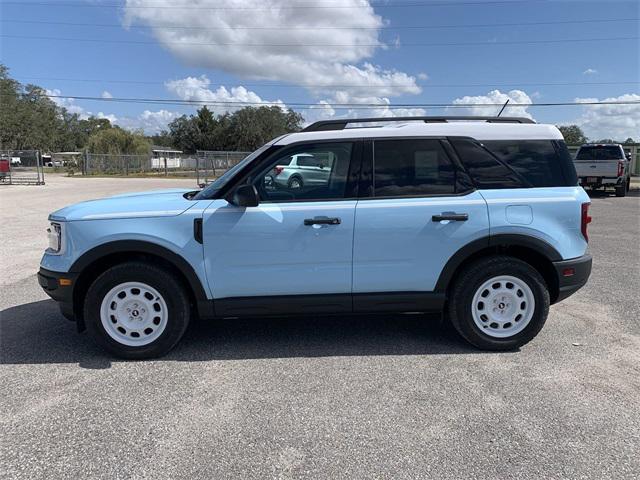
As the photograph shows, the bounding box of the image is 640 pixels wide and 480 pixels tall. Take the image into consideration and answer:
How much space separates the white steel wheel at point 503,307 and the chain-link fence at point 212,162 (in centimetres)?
2383

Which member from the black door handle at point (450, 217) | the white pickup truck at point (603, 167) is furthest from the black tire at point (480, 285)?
the white pickup truck at point (603, 167)

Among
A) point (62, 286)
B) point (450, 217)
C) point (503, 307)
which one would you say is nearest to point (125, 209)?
point (62, 286)

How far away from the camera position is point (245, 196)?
378 cm

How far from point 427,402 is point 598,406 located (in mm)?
1124

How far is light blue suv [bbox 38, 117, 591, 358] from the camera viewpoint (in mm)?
3865

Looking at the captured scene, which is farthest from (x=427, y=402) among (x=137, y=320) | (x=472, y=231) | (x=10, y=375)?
(x=10, y=375)

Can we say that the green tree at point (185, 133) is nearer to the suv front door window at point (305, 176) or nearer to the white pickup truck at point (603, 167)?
the white pickup truck at point (603, 167)

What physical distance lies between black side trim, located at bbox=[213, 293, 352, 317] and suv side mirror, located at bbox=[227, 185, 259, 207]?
77cm

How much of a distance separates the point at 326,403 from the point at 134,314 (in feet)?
5.80

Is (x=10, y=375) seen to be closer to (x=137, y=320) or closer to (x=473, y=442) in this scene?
(x=137, y=320)

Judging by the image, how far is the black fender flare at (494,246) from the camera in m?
3.98

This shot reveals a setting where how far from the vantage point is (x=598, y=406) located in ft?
10.7

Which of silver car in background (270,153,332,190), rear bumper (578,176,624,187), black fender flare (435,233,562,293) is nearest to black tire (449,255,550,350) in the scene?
black fender flare (435,233,562,293)

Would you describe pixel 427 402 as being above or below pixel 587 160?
below
